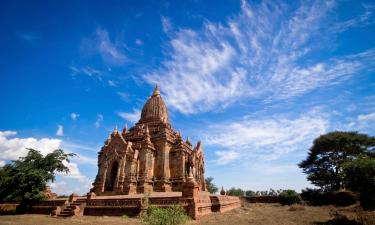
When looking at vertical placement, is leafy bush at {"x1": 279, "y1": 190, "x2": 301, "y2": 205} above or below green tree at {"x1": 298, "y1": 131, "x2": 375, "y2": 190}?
below

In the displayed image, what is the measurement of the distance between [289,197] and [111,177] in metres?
25.2

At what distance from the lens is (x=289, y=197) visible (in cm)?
3459

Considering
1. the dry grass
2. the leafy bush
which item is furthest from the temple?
the leafy bush

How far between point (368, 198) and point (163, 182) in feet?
57.0

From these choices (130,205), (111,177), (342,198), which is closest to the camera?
(130,205)

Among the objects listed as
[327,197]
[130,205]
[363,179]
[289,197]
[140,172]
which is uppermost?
[140,172]

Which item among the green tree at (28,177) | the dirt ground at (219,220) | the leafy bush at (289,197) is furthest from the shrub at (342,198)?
the green tree at (28,177)

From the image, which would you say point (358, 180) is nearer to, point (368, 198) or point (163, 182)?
point (368, 198)

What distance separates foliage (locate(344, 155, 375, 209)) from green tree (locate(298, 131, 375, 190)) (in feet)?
71.4

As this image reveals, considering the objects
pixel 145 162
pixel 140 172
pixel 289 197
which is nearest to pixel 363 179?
pixel 145 162

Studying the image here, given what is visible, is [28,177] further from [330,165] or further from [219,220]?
[330,165]

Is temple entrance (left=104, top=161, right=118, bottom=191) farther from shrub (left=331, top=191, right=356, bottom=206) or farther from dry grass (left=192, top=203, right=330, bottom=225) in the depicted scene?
shrub (left=331, top=191, right=356, bottom=206)

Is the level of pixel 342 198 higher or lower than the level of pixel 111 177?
lower

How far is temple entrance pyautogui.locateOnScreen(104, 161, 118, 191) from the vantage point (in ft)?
86.1
